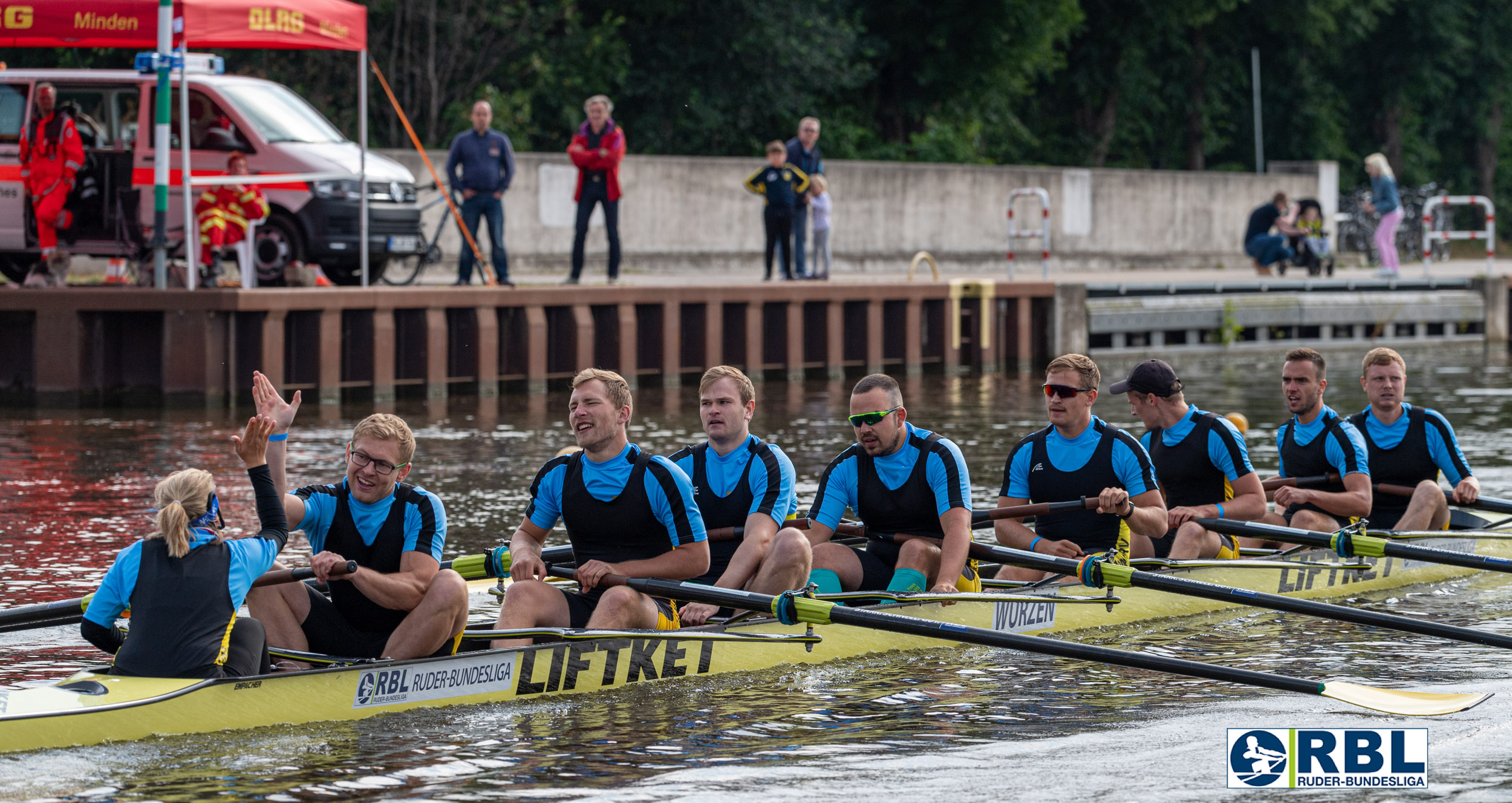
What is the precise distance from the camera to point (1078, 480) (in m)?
9.74

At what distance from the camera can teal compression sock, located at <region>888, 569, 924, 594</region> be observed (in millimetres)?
9141

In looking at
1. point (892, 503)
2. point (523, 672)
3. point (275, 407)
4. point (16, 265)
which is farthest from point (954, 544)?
point (16, 265)

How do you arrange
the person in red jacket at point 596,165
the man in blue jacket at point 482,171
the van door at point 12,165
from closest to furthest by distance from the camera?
the van door at point 12,165 → the man in blue jacket at point 482,171 → the person in red jacket at point 596,165

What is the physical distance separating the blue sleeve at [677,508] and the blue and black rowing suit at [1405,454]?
4.85 meters

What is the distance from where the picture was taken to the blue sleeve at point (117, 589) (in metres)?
7.00

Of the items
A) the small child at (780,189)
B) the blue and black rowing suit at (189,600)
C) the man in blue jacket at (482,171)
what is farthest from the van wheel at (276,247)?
the blue and black rowing suit at (189,600)

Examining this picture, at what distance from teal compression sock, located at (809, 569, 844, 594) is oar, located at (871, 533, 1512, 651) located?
12.7 inches

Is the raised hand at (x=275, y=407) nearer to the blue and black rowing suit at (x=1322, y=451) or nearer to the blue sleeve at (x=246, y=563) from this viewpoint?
the blue sleeve at (x=246, y=563)

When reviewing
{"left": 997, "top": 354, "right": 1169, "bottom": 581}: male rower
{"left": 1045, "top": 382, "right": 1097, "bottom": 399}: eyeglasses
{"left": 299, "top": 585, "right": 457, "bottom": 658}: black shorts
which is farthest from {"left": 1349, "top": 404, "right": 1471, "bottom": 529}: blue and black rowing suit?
{"left": 299, "top": 585, "right": 457, "bottom": 658}: black shorts

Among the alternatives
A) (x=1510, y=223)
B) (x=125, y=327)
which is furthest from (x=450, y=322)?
(x=1510, y=223)

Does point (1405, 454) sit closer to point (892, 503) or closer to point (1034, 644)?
point (892, 503)

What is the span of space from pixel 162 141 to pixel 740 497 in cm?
1076

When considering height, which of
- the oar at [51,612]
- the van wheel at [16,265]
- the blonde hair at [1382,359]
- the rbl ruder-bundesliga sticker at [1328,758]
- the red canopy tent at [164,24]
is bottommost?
the rbl ruder-bundesliga sticker at [1328,758]

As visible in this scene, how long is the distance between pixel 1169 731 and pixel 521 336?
14081 mm
